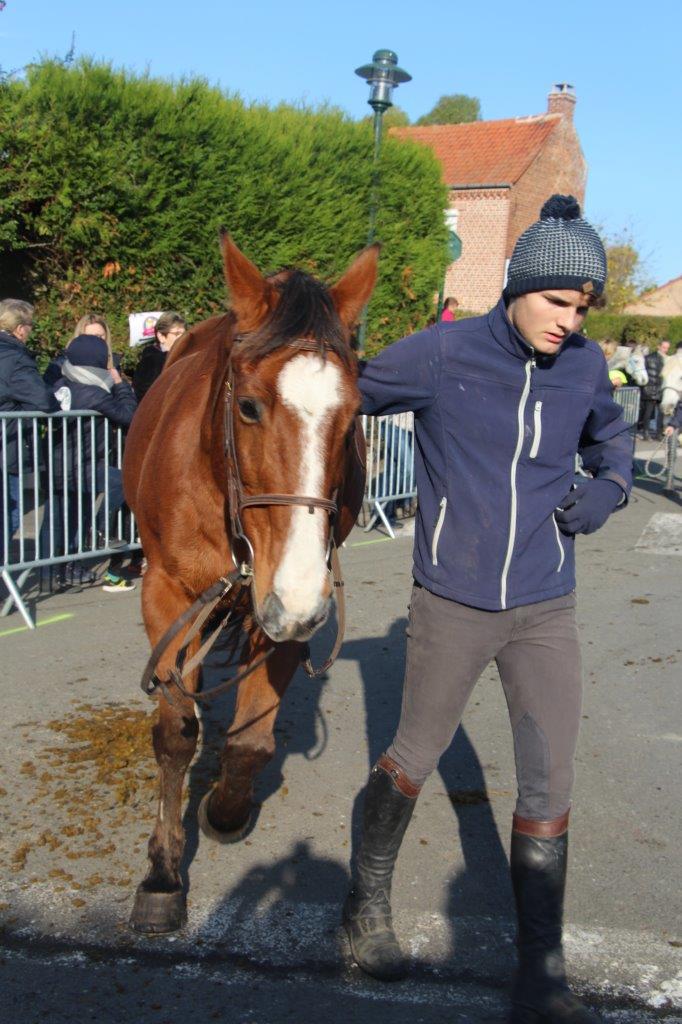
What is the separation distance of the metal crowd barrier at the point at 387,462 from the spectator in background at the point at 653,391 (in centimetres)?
1092

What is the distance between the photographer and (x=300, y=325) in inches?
110

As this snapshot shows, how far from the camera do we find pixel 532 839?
9.36ft

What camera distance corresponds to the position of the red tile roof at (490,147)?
1521 inches

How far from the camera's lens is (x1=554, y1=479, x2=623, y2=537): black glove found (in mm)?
2930

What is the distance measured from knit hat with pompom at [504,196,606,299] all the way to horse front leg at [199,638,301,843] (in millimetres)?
1525

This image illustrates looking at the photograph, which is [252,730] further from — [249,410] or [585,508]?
[585,508]

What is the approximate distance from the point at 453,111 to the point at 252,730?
92.1 meters

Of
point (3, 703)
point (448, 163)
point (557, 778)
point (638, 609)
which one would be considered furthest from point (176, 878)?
point (448, 163)

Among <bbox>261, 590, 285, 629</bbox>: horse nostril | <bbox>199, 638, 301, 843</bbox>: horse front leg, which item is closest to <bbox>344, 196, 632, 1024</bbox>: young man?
<bbox>261, 590, 285, 629</bbox>: horse nostril

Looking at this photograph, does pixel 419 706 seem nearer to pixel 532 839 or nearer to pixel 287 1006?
pixel 532 839

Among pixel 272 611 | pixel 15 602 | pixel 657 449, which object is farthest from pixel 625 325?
pixel 272 611

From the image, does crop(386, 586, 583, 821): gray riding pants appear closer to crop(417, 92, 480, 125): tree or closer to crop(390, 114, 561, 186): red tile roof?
crop(390, 114, 561, 186): red tile roof

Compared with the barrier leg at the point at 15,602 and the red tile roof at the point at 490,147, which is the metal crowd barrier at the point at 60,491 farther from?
the red tile roof at the point at 490,147

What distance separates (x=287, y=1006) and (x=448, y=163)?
40.4 m
